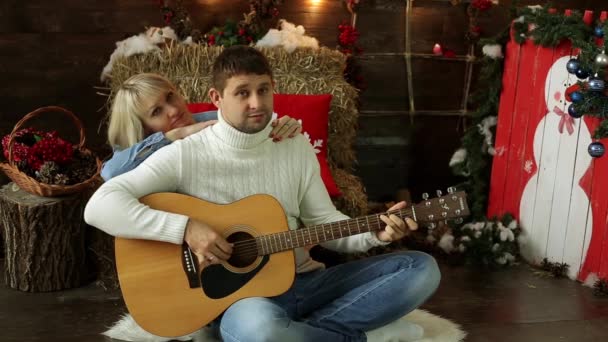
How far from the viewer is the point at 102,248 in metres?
3.28

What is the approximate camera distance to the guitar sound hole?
7.53 ft

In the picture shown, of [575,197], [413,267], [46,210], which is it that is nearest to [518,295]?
[575,197]

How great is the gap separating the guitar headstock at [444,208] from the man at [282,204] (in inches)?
2.1

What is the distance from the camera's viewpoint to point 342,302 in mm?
2398

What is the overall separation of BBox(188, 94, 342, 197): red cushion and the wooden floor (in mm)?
791

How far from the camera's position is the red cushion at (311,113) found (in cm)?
343

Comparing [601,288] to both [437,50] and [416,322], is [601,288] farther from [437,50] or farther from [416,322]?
[437,50]

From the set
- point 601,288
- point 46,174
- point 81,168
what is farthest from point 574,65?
point 46,174

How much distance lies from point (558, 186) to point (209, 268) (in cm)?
193

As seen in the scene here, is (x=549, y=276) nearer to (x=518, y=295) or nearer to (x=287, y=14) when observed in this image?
(x=518, y=295)

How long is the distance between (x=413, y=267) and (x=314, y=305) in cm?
36

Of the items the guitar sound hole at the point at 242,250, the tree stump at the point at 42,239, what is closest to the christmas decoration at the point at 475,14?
the tree stump at the point at 42,239

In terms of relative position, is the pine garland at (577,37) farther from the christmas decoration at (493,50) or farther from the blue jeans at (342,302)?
the blue jeans at (342,302)

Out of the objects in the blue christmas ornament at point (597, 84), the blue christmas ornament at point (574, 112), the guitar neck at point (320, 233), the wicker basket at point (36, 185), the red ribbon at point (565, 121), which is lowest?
the wicker basket at point (36, 185)
